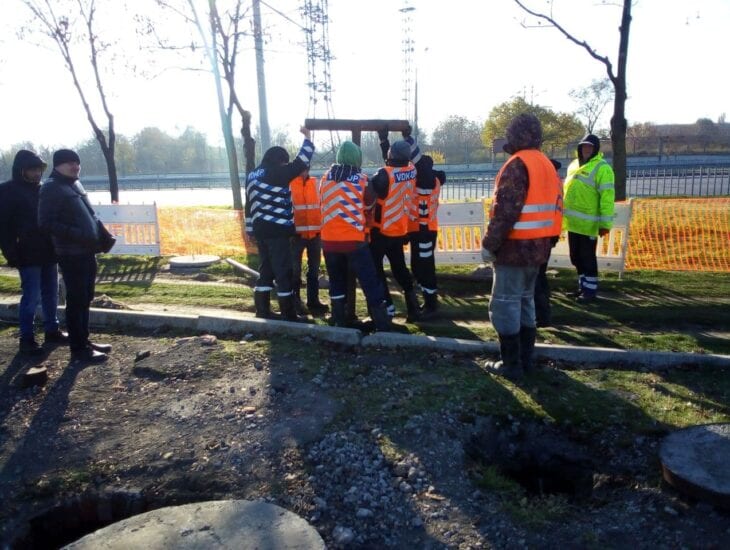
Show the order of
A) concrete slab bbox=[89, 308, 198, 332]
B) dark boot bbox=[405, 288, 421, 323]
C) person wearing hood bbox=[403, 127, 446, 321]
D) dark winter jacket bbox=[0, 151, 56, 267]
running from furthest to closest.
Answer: dark boot bbox=[405, 288, 421, 323] < person wearing hood bbox=[403, 127, 446, 321] < concrete slab bbox=[89, 308, 198, 332] < dark winter jacket bbox=[0, 151, 56, 267]

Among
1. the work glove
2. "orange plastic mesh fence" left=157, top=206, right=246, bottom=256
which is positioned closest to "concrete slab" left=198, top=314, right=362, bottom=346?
the work glove

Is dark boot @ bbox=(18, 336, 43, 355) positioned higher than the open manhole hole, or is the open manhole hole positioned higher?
dark boot @ bbox=(18, 336, 43, 355)

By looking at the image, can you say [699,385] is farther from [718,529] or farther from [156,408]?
[156,408]

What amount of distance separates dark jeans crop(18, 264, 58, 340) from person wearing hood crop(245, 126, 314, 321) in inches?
88.7

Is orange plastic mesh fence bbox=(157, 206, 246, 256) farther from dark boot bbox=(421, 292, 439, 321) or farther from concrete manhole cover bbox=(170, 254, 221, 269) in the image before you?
dark boot bbox=(421, 292, 439, 321)

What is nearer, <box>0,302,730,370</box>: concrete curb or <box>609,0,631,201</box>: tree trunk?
<box>0,302,730,370</box>: concrete curb

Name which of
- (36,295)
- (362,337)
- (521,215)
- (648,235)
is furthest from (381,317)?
(648,235)

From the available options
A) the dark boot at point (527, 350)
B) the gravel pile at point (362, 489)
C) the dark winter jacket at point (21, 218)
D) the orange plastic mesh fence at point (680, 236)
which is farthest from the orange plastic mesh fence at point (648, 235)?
the gravel pile at point (362, 489)

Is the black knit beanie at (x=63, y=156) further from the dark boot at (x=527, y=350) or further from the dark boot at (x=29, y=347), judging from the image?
the dark boot at (x=527, y=350)

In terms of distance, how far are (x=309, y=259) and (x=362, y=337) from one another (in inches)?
76.5

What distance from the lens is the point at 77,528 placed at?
3830 millimetres

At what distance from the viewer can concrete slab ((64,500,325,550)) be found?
3205 mm

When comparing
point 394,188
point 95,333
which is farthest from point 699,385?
point 95,333

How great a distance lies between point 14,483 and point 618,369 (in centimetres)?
494
